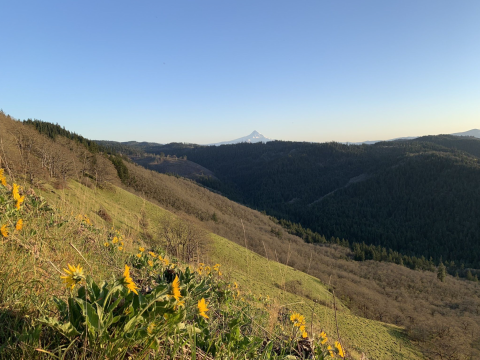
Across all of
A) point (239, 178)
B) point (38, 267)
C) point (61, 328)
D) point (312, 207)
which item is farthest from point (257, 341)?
point (239, 178)

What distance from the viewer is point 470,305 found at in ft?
133

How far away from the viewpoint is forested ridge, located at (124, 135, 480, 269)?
8888cm

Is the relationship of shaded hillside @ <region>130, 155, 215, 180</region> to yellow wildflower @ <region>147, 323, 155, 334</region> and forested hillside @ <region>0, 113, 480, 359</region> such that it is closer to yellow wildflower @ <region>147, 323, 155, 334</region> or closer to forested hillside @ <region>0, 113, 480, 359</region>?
forested hillside @ <region>0, 113, 480, 359</region>

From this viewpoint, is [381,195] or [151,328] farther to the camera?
[381,195]

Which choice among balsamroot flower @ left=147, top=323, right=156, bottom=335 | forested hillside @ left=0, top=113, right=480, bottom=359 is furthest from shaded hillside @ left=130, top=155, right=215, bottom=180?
balsamroot flower @ left=147, top=323, right=156, bottom=335

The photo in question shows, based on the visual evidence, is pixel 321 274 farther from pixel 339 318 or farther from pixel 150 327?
pixel 150 327

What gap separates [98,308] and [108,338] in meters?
0.15

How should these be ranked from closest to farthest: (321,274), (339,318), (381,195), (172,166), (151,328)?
(151,328) → (339,318) → (321,274) → (381,195) → (172,166)

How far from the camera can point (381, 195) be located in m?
127

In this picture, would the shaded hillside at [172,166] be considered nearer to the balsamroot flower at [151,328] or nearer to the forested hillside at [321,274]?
the forested hillside at [321,274]

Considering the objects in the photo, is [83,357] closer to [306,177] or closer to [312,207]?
[312,207]

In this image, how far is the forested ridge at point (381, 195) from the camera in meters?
88.9

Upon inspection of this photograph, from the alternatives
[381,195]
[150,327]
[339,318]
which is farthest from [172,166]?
[150,327]

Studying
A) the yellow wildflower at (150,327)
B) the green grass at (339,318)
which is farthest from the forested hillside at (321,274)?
the yellow wildflower at (150,327)
